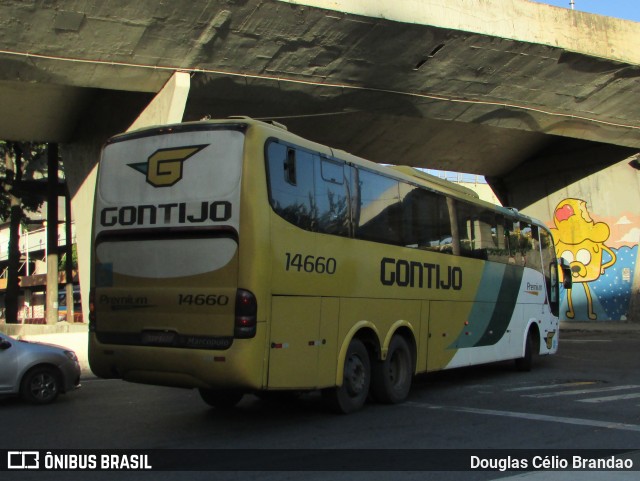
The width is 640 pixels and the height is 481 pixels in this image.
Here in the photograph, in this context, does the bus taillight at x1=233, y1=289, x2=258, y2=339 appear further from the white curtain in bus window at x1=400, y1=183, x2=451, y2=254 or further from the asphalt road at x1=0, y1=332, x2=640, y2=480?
the white curtain in bus window at x1=400, y1=183, x2=451, y2=254

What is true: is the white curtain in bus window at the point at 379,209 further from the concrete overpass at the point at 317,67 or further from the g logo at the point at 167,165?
the concrete overpass at the point at 317,67

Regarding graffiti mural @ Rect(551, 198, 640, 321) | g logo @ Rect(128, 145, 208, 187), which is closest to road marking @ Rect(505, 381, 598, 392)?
g logo @ Rect(128, 145, 208, 187)

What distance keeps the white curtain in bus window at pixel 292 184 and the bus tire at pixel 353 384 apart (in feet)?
6.48

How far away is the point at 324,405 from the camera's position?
357 inches

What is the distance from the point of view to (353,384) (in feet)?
30.0

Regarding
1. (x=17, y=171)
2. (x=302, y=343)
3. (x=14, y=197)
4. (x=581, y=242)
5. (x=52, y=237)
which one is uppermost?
(x=17, y=171)

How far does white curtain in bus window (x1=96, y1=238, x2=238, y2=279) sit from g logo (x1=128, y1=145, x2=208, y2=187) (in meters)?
0.74

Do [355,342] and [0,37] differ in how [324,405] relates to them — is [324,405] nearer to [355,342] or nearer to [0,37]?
[355,342]

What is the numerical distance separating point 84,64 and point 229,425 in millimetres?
10472

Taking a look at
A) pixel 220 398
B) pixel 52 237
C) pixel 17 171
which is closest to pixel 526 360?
pixel 220 398

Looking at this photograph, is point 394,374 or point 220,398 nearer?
point 220,398

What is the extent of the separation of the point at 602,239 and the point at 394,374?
2118cm

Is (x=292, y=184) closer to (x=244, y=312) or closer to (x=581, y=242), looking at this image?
(x=244, y=312)

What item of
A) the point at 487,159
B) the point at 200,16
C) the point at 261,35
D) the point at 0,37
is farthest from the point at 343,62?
the point at 487,159
